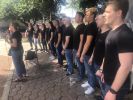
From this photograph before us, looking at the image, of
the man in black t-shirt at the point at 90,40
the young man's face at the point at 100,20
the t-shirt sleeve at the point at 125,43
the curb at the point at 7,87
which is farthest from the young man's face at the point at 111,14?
the curb at the point at 7,87

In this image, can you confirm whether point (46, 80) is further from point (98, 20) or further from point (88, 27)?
point (98, 20)

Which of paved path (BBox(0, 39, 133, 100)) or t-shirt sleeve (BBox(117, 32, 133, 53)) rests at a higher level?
t-shirt sleeve (BBox(117, 32, 133, 53))

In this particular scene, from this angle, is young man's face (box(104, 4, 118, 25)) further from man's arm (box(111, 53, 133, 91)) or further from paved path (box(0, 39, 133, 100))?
paved path (box(0, 39, 133, 100))

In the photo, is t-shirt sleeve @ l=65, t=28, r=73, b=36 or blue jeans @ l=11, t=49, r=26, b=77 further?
blue jeans @ l=11, t=49, r=26, b=77

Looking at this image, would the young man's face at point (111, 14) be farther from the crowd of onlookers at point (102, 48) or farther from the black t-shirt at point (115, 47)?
the black t-shirt at point (115, 47)

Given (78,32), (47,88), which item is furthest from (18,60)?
(78,32)

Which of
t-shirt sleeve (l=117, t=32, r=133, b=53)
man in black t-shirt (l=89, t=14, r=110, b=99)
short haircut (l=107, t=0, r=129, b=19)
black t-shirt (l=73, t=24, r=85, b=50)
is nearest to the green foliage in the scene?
black t-shirt (l=73, t=24, r=85, b=50)

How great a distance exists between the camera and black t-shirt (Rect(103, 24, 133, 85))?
318 centimetres

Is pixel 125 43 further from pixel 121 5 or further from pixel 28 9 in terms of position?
pixel 28 9

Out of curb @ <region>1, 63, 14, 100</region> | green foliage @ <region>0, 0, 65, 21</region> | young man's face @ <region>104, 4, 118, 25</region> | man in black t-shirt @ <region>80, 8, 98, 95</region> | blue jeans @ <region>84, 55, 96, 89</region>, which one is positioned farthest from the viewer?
green foliage @ <region>0, 0, 65, 21</region>

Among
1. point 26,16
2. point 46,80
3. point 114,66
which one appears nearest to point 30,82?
point 46,80

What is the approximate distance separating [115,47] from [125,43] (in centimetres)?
18

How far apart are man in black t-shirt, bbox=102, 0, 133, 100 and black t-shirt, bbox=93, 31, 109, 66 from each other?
211cm

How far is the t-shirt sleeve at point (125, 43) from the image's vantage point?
3.17m
